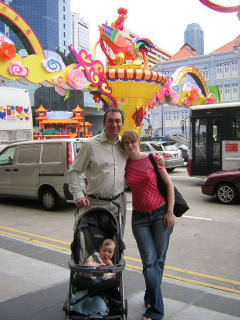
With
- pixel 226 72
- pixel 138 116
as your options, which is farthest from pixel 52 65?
pixel 226 72

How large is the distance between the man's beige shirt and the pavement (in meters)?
1.17

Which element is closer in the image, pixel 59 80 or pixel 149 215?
pixel 149 215

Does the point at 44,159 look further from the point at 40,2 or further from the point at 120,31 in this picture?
the point at 40,2

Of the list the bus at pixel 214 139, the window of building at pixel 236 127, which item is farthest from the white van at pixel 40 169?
the window of building at pixel 236 127

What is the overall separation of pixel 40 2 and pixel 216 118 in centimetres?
10840

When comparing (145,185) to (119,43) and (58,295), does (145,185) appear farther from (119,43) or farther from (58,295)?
(119,43)

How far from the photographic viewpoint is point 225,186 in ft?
32.3

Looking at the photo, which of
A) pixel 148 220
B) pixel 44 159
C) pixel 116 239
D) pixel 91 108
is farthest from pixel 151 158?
pixel 91 108

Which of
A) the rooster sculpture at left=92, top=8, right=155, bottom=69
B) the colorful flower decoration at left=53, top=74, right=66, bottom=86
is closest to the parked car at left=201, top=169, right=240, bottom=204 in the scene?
the colorful flower decoration at left=53, top=74, right=66, bottom=86

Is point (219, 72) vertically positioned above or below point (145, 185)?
above

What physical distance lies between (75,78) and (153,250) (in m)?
13.9

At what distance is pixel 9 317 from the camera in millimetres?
3479

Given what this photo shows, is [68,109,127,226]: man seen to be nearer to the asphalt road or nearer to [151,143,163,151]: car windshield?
the asphalt road

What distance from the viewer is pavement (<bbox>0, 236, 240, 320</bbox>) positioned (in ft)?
11.7
